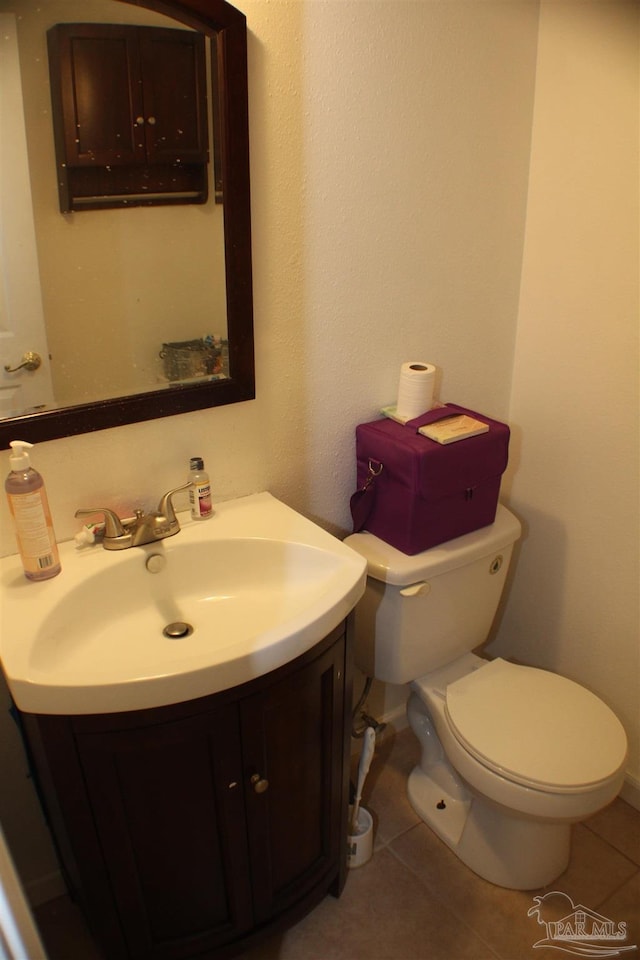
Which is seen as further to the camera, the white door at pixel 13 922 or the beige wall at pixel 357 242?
the beige wall at pixel 357 242

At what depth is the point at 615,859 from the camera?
5.45ft

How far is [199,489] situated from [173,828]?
59 cm

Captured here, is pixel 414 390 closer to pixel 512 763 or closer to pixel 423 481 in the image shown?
pixel 423 481

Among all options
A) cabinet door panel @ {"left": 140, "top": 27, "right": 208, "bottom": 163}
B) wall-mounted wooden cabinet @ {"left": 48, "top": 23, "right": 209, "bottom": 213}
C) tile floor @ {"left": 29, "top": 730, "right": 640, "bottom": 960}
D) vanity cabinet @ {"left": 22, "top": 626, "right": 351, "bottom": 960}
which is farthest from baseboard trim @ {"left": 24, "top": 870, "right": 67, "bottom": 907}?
cabinet door panel @ {"left": 140, "top": 27, "right": 208, "bottom": 163}

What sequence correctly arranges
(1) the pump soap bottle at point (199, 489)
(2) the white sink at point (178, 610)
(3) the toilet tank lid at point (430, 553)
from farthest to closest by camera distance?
(3) the toilet tank lid at point (430, 553) → (1) the pump soap bottle at point (199, 489) → (2) the white sink at point (178, 610)

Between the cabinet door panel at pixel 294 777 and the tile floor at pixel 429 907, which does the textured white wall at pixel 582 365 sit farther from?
the cabinet door panel at pixel 294 777

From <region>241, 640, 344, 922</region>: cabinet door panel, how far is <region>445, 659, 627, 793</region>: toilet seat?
1.14 ft

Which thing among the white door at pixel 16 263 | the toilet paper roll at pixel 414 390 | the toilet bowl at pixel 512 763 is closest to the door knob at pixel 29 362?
the white door at pixel 16 263

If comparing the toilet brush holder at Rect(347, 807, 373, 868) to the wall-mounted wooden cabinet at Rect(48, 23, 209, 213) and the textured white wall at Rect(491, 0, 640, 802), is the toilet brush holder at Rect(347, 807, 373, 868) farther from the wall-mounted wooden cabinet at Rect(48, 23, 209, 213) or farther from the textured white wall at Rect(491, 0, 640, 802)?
the wall-mounted wooden cabinet at Rect(48, 23, 209, 213)

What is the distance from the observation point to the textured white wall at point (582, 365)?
147cm

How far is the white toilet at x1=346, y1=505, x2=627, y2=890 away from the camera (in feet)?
4.58

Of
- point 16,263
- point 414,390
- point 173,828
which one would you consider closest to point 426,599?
point 414,390

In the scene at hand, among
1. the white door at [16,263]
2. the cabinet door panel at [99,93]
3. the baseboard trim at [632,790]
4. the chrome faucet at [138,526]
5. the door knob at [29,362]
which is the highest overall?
the cabinet door panel at [99,93]

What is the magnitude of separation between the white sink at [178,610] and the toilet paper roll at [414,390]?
0.38 m
